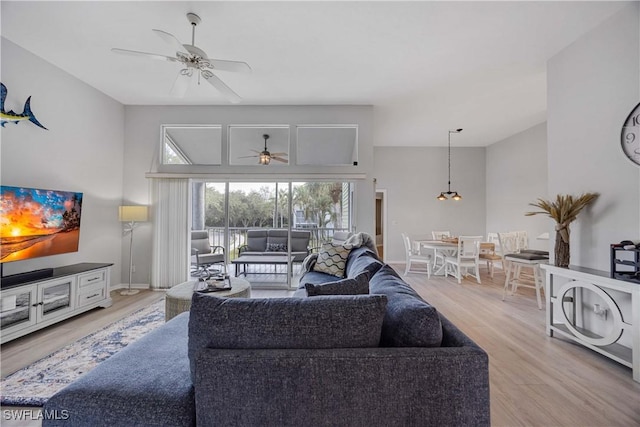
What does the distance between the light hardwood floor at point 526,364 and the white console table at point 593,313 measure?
123 millimetres

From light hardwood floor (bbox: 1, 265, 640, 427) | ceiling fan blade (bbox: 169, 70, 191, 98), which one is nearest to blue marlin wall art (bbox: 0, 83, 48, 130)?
ceiling fan blade (bbox: 169, 70, 191, 98)

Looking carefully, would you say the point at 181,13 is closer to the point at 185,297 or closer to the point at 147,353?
the point at 185,297

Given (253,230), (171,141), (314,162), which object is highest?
(171,141)

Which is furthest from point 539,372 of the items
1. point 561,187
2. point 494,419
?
point 561,187

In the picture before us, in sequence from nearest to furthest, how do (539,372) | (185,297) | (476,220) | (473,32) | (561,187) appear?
(539,372)
(185,297)
(473,32)
(561,187)
(476,220)

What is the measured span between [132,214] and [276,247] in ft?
7.54

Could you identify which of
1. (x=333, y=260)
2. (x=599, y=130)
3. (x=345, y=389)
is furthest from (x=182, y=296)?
(x=599, y=130)

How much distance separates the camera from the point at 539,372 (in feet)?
7.04

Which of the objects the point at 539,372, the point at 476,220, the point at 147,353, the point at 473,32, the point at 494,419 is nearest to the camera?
the point at 147,353

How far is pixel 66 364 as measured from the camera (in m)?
2.20

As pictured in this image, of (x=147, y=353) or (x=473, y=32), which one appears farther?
(x=473, y=32)

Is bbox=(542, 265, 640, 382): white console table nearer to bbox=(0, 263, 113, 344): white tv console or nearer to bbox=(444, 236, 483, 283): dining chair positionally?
bbox=(444, 236, 483, 283): dining chair

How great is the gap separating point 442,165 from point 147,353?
7.48 meters

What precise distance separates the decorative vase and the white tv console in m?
5.21
